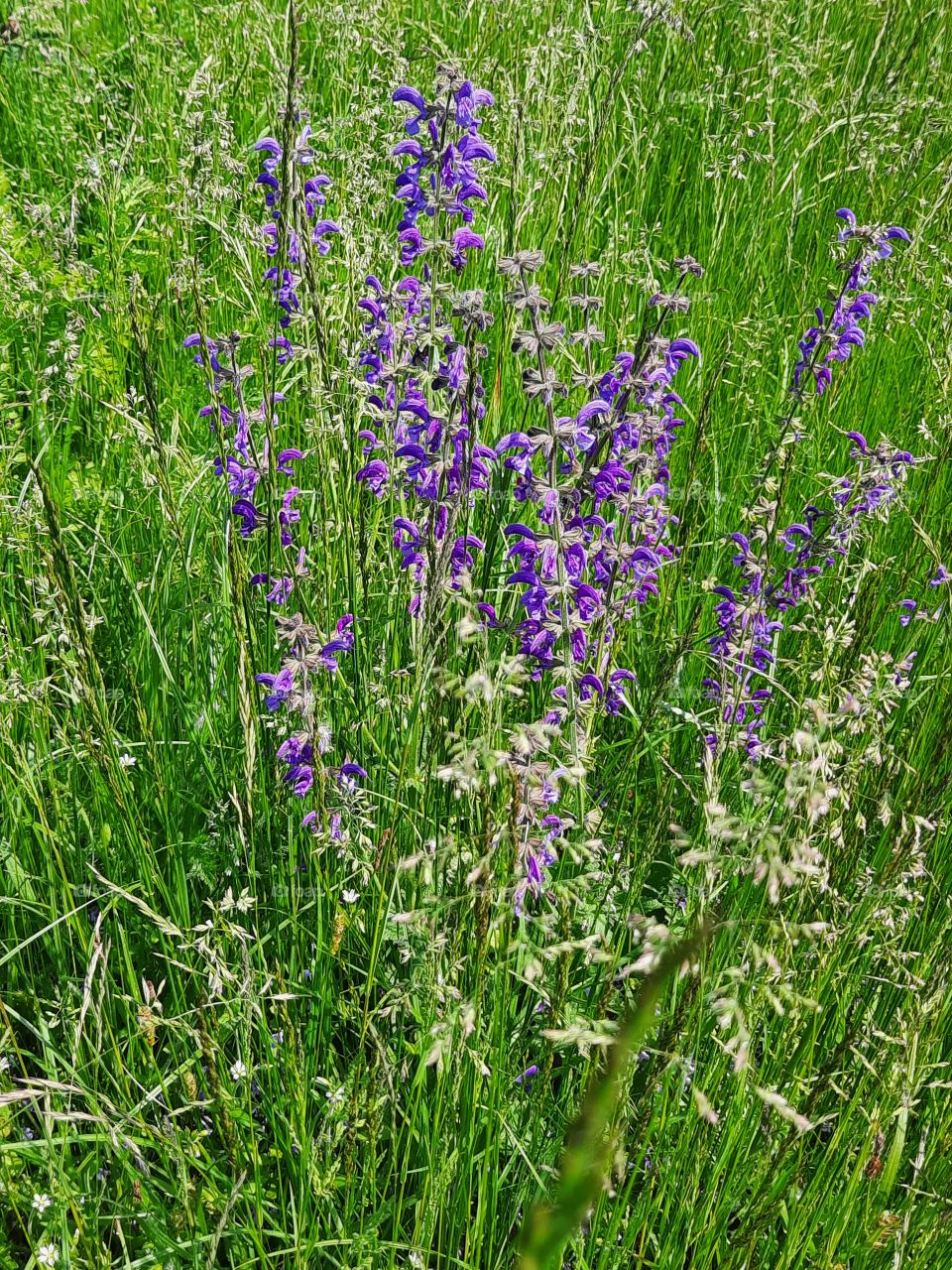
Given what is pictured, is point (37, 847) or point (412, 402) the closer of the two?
point (412, 402)

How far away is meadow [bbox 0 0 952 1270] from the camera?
4.34 feet

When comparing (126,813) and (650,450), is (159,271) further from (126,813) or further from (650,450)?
(126,813)

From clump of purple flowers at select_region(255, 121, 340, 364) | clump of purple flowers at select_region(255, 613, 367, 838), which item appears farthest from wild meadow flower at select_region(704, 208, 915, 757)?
clump of purple flowers at select_region(255, 121, 340, 364)

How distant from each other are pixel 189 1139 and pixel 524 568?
103 centimetres

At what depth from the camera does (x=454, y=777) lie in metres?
1.26

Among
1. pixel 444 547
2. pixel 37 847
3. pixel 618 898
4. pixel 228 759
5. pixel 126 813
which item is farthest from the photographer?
pixel 228 759

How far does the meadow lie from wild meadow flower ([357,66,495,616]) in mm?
17

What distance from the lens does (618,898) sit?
5.68 feet

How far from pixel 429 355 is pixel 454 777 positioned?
3.43 ft

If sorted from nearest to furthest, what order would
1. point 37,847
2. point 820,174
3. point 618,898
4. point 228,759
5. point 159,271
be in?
point 618,898, point 37,847, point 228,759, point 159,271, point 820,174

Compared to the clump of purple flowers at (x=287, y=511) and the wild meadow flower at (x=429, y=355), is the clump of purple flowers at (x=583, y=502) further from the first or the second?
the clump of purple flowers at (x=287, y=511)

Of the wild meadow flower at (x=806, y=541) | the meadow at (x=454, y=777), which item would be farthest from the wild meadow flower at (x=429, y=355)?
the wild meadow flower at (x=806, y=541)

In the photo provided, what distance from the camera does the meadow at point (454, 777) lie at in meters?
1.32

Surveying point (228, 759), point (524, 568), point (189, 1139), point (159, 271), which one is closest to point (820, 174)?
point (159, 271)
